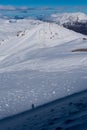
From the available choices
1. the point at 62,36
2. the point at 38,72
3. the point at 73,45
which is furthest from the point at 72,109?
the point at 62,36

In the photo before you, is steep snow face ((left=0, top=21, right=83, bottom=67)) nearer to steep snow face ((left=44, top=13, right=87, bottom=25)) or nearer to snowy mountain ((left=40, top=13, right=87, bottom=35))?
snowy mountain ((left=40, top=13, right=87, bottom=35))

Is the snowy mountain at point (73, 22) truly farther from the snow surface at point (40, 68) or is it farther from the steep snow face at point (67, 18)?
the snow surface at point (40, 68)

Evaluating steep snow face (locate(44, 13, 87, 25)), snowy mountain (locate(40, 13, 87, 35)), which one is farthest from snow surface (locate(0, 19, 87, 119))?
steep snow face (locate(44, 13, 87, 25))

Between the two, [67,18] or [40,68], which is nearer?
[40,68]

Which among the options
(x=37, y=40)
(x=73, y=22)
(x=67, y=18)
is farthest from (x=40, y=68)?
(x=67, y=18)

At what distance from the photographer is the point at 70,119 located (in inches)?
394

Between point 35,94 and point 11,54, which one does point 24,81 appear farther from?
point 11,54

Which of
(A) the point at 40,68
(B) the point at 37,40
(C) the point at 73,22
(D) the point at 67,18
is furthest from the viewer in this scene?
(D) the point at 67,18

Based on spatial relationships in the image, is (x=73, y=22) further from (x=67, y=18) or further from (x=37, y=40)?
(x=67, y=18)

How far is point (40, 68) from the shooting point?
662 inches

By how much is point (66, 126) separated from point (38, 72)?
6.52m

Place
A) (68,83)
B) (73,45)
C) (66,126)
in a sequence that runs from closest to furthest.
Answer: (66,126)
(68,83)
(73,45)

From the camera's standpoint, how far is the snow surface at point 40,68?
39.8 ft

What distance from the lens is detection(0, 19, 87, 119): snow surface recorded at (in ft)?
39.8
